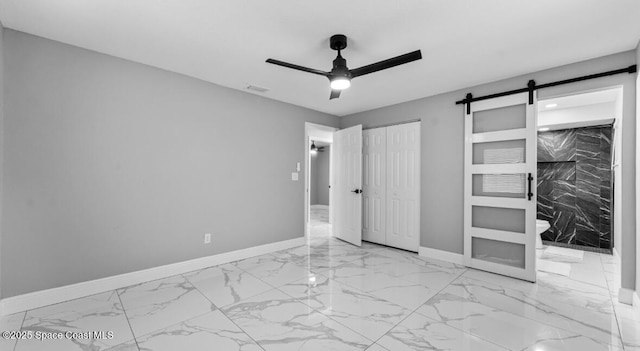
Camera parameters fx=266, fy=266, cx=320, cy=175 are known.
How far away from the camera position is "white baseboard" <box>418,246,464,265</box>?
3.74m

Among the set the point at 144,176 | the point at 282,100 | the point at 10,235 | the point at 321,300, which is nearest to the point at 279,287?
the point at 321,300

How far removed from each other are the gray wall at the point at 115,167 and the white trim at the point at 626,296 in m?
4.11

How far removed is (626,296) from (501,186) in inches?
57.6

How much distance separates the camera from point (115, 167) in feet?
9.32

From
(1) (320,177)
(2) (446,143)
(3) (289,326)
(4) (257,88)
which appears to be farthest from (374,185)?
(1) (320,177)

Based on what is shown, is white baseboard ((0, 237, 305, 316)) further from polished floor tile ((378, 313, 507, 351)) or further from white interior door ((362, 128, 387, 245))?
polished floor tile ((378, 313, 507, 351))

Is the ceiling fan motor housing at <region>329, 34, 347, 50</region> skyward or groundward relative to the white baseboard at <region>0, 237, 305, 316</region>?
skyward

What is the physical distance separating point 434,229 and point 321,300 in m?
2.25

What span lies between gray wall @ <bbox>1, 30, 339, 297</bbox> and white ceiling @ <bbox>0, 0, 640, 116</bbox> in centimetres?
32

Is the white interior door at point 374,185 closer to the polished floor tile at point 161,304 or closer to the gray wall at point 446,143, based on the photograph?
the gray wall at point 446,143

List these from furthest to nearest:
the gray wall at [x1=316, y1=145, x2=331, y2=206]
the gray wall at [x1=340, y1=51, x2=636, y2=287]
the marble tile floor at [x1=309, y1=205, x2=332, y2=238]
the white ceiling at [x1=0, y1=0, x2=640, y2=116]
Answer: the gray wall at [x1=316, y1=145, x2=331, y2=206], the marble tile floor at [x1=309, y1=205, x2=332, y2=238], the gray wall at [x1=340, y1=51, x2=636, y2=287], the white ceiling at [x1=0, y1=0, x2=640, y2=116]

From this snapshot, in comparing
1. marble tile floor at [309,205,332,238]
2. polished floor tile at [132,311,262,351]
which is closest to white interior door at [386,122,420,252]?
marble tile floor at [309,205,332,238]

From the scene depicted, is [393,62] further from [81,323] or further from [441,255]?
[81,323]

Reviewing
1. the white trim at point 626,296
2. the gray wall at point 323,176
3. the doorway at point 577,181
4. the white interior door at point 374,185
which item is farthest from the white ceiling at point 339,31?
the gray wall at point 323,176
